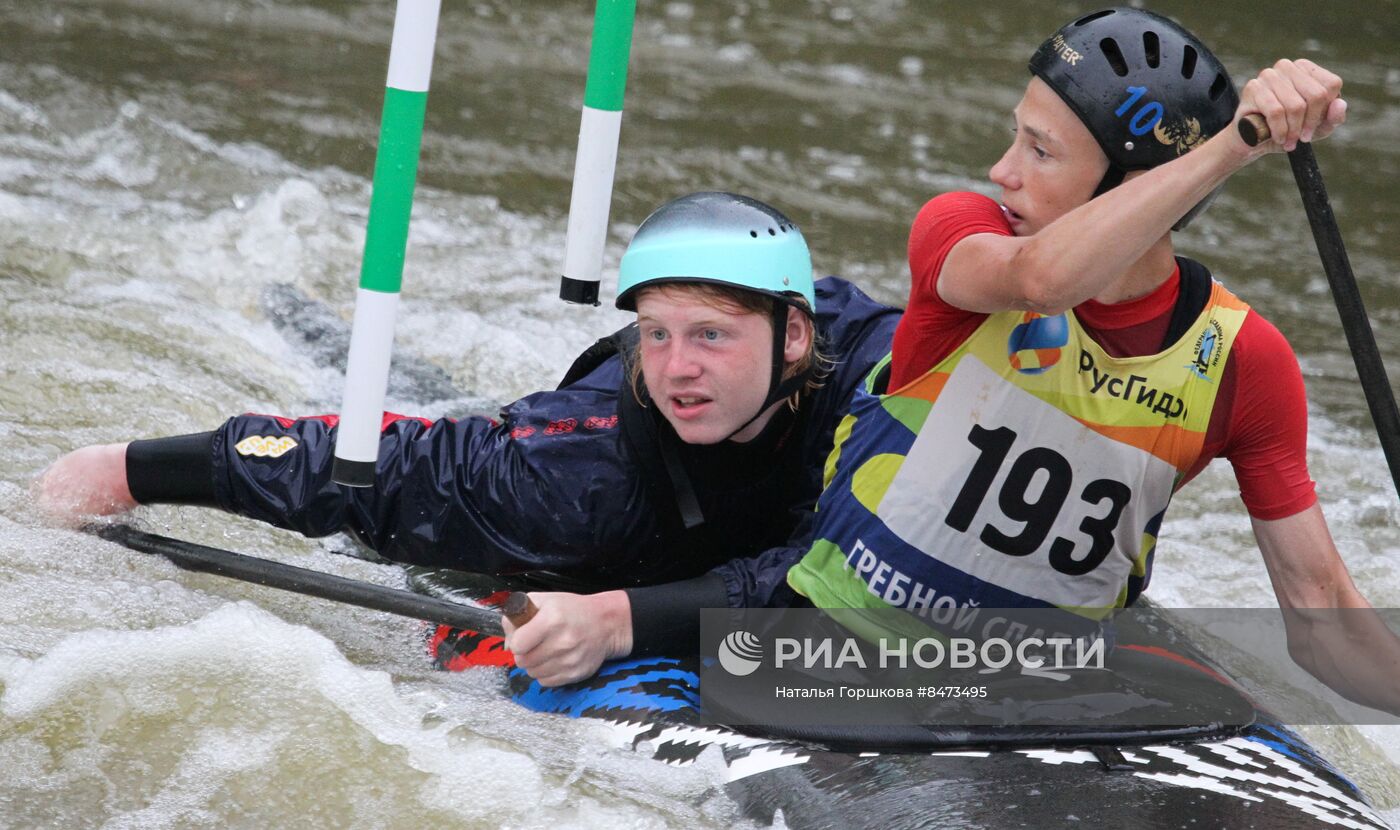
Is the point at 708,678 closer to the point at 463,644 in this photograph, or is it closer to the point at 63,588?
the point at 463,644

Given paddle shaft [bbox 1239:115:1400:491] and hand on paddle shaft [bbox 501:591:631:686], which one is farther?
hand on paddle shaft [bbox 501:591:631:686]

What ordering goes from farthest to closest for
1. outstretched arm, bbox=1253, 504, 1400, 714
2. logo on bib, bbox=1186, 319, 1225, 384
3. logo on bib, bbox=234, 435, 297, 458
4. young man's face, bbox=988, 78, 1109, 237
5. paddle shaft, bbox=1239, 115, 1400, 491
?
logo on bib, bbox=234, 435, 297, 458 < outstretched arm, bbox=1253, 504, 1400, 714 < logo on bib, bbox=1186, 319, 1225, 384 < young man's face, bbox=988, 78, 1109, 237 < paddle shaft, bbox=1239, 115, 1400, 491

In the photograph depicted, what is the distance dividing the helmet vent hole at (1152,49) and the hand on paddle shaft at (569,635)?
1.26 m

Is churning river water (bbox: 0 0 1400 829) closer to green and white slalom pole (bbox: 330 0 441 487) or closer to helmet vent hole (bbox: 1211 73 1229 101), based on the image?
green and white slalom pole (bbox: 330 0 441 487)

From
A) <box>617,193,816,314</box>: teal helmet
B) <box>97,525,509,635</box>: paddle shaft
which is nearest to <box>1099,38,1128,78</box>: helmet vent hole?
<box>617,193,816,314</box>: teal helmet

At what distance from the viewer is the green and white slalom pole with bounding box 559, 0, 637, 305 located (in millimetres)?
2934

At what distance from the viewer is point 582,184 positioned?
2.96 meters

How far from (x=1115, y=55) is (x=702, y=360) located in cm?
82

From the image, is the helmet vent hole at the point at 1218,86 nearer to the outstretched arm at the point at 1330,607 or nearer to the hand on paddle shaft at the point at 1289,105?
the hand on paddle shaft at the point at 1289,105

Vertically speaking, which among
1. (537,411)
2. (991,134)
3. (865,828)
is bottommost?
(865,828)

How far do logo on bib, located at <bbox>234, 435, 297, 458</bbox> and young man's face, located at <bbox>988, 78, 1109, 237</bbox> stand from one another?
4.98ft

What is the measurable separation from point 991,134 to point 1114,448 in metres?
6.65

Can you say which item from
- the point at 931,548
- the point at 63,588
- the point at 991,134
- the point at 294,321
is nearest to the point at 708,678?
the point at 931,548

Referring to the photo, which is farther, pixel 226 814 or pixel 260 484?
pixel 260 484
